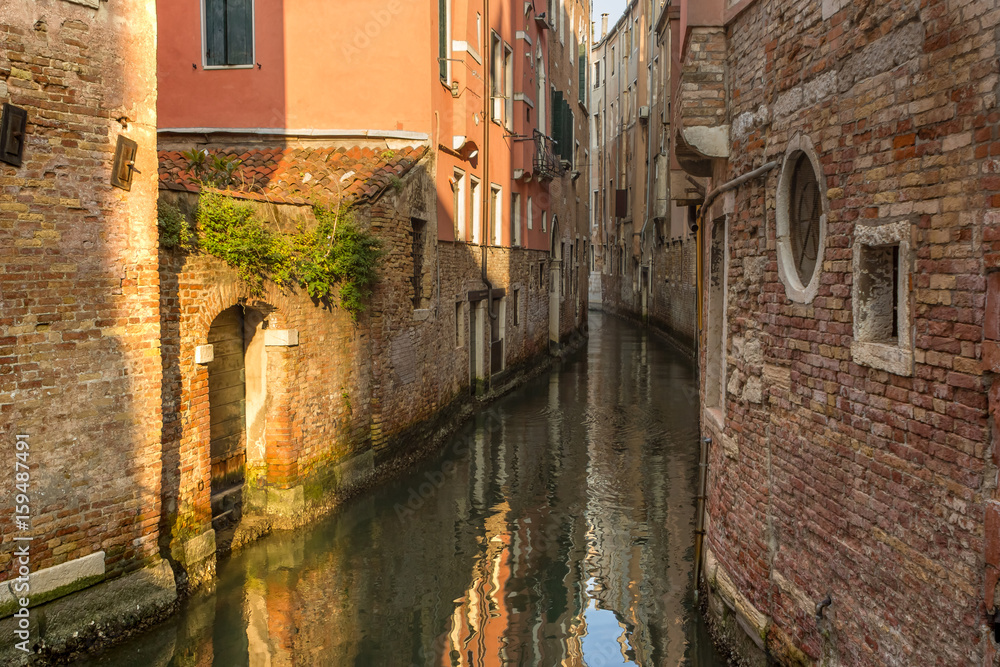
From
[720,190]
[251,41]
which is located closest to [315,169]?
[251,41]

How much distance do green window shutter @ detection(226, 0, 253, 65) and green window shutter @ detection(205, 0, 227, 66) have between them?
0.07 meters

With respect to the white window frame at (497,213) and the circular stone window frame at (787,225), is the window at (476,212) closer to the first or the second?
the white window frame at (497,213)

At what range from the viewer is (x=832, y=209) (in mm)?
4309

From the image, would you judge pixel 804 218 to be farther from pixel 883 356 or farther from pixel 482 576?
pixel 482 576

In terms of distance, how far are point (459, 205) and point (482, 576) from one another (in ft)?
26.8

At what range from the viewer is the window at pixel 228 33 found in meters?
11.5

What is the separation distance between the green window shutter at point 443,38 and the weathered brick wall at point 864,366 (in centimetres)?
756

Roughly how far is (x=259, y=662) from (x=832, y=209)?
450 centimetres

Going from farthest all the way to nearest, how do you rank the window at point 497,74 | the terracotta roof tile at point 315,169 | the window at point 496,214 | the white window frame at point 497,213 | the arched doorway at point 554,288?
the arched doorway at point 554,288, the white window frame at point 497,213, the window at point 496,214, the window at point 497,74, the terracotta roof tile at point 315,169

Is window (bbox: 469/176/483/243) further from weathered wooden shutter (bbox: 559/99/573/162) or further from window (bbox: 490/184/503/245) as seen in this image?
weathered wooden shutter (bbox: 559/99/573/162)

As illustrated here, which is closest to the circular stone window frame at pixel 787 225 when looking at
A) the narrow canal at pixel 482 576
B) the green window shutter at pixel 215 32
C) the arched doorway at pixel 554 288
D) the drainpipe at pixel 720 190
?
the drainpipe at pixel 720 190

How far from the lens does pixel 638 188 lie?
1277 inches

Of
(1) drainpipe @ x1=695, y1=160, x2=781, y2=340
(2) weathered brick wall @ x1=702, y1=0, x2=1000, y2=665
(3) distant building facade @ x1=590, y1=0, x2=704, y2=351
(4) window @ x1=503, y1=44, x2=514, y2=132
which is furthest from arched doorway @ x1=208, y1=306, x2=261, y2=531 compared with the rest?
(4) window @ x1=503, y1=44, x2=514, y2=132

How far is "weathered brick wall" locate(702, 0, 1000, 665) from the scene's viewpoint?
10.7 ft
